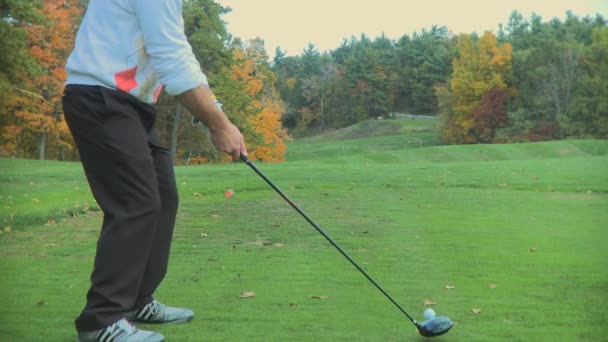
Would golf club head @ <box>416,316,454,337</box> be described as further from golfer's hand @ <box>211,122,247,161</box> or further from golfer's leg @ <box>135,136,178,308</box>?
golfer's leg @ <box>135,136,178,308</box>

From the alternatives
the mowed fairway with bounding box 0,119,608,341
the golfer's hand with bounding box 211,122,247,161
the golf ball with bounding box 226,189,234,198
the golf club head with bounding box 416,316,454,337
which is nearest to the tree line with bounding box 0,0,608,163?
the mowed fairway with bounding box 0,119,608,341

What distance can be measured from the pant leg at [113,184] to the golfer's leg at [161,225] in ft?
0.67

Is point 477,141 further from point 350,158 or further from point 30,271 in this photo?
point 30,271

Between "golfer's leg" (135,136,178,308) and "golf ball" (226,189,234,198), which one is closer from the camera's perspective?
"golfer's leg" (135,136,178,308)

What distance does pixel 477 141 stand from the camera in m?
12.4

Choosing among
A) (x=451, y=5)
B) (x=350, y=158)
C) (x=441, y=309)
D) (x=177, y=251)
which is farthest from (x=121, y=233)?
(x=451, y=5)

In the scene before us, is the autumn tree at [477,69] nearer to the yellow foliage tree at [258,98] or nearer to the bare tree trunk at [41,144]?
the yellow foliage tree at [258,98]

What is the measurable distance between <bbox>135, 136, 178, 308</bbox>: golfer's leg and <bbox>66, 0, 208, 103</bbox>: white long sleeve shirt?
266mm

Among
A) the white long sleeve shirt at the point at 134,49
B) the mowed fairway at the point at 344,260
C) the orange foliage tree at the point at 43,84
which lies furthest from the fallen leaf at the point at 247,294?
the orange foliage tree at the point at 43,84

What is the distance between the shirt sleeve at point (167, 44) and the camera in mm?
1834

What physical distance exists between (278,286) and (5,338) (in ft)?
3.24

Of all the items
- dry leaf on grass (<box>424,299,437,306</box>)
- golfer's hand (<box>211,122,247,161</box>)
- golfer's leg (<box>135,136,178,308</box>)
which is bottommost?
dry leaf on grass (<box>424,299,437,306</box>)

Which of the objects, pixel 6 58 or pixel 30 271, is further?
pixel 6 58

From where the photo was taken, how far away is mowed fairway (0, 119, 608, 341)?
204cm
